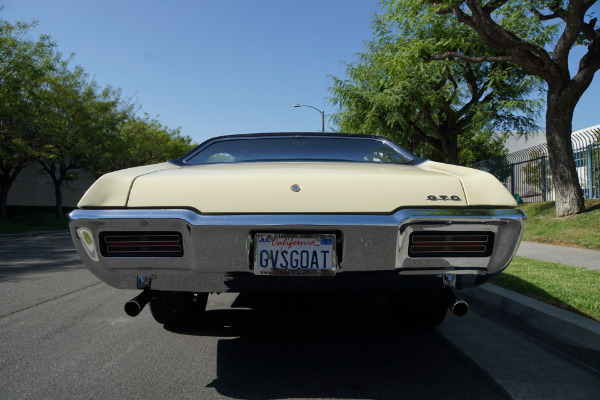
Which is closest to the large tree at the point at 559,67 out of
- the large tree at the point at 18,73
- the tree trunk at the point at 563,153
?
the tree trunk at the point at 563,153

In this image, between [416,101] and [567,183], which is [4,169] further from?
[567,183]

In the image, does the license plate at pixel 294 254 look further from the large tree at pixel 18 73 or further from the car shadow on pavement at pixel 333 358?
the large tree at pixel 18 73

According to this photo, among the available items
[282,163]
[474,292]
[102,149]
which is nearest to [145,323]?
[282,163]

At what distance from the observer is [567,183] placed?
37.3ft

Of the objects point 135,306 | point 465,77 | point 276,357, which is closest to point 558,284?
point 276,357

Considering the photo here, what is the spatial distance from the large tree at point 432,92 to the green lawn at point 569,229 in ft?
20.9

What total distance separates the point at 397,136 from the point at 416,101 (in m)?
2.52

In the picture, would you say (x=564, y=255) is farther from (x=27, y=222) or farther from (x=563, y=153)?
(x=27, y=222)

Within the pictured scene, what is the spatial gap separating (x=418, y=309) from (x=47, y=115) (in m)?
24.9

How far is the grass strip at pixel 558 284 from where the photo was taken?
3943 millimetres

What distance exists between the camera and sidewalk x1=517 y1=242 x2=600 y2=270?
6841mm

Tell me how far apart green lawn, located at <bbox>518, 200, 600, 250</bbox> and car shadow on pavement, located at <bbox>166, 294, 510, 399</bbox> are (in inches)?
261

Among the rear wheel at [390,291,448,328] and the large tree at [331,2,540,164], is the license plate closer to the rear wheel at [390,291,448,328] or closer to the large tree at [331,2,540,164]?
the rear wheel at [390,291,448,328]

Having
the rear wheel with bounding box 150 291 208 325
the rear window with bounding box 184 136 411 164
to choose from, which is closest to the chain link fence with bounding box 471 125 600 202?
the rear window with bounding box 184 136 411 164
